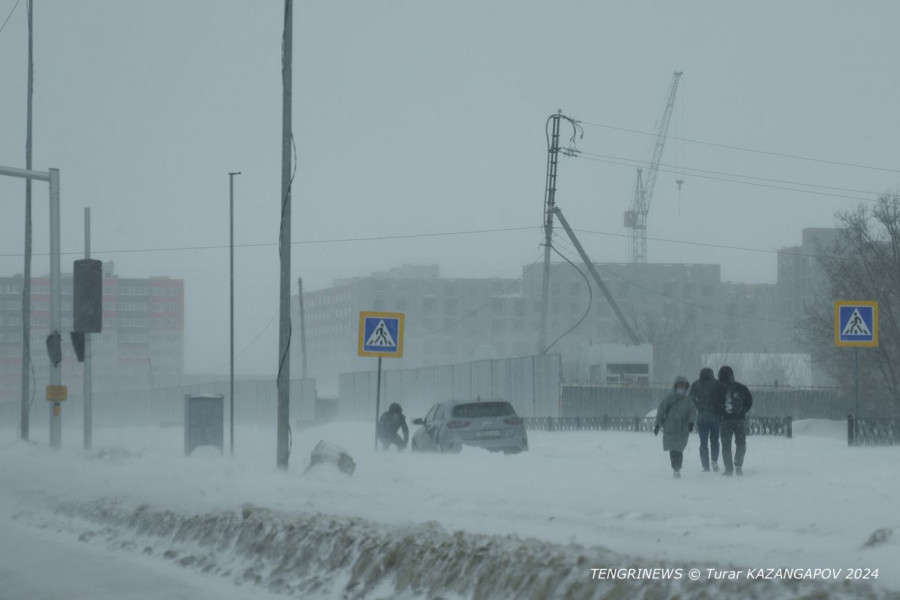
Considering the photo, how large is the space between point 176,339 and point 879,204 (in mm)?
72492

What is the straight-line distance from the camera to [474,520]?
10883 millimetres

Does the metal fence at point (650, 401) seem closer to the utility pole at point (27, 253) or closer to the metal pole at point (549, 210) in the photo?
the metal pole at point (549, 210)

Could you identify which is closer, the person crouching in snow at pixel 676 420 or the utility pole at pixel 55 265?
the person crouching in snow at pixel 676 420

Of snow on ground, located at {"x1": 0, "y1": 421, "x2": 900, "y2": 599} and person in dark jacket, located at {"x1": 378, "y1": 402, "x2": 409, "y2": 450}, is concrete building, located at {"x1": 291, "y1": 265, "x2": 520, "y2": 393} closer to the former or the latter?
person in dark jacket, located at {"x1": 378, "y1": 402, "x2": 409, "y2": 450}

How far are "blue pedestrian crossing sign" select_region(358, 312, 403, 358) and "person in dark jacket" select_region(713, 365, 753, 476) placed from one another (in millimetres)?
7300

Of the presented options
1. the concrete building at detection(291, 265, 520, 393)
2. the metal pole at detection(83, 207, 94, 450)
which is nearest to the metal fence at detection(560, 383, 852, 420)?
the metal pole at detection(83, 207, 94, 450)

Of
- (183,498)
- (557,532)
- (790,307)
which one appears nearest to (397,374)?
(183,498)

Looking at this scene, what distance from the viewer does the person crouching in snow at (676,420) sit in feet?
59.8

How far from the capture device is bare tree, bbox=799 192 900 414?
4394 cm

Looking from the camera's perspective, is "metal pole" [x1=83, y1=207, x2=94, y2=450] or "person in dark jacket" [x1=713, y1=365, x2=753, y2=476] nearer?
"person in dark jacket" [x1=713, y1=365, x2=753, y2=476]

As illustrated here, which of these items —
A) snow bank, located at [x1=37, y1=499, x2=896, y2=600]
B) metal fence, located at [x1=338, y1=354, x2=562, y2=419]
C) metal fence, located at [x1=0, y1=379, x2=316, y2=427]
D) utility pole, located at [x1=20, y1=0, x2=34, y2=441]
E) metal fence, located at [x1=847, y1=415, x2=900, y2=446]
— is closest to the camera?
snow bank, located at [x1=37, y1=499, x2=896, y2=600]

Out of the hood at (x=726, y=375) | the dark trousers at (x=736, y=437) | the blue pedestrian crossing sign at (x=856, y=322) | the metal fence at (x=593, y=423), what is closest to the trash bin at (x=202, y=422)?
the dark trousers at (x=736, y=437)

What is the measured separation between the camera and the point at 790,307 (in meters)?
119

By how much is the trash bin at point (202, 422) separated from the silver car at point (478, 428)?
4.62 meters
